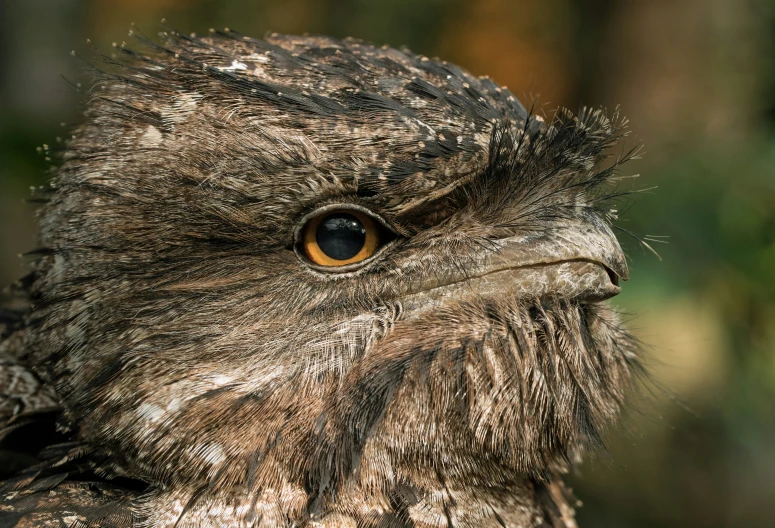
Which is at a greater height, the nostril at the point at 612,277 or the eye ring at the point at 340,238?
the eye ring at the point at 340,238

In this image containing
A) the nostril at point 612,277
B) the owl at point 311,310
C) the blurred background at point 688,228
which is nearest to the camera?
the owl at point 311,310

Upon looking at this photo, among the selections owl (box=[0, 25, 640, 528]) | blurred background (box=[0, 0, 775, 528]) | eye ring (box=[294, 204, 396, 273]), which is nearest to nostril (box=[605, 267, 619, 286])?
owl (box=[0, 25, 640, 528])

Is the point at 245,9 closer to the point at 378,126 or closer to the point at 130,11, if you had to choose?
the point at 130,11

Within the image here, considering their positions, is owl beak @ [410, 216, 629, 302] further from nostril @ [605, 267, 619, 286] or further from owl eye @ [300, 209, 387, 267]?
owl eye @ [300, 209, 387, 267]

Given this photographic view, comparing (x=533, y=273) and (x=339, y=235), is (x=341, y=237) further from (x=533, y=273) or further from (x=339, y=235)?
(x=533, y=273)

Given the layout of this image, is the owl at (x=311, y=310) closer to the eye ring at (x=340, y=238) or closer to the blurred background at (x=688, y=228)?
the eye ring at (x=340, y=238)

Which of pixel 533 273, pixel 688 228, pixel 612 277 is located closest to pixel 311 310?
pixel 533 273

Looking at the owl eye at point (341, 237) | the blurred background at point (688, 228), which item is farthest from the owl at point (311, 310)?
the blurred background at point (688, 228)

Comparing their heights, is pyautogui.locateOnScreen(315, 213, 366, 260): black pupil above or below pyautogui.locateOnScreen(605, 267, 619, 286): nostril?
above
